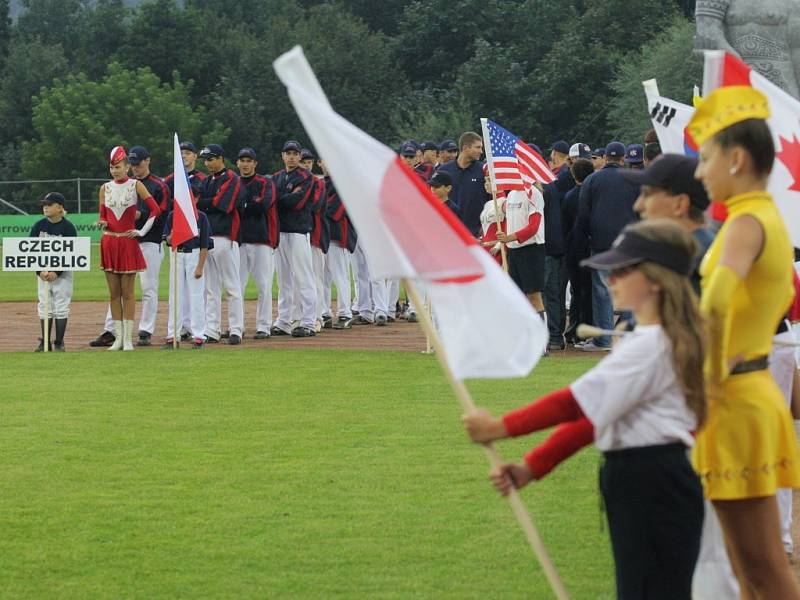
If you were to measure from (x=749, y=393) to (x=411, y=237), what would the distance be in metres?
1.28

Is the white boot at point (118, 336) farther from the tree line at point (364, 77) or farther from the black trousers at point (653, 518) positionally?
the tree line at point (364, 77)

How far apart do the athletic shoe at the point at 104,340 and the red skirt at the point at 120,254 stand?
1234mm

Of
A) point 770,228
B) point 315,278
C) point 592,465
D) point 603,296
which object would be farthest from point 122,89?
point 770,228

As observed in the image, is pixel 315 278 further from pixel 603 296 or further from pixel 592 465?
pixel 592 465

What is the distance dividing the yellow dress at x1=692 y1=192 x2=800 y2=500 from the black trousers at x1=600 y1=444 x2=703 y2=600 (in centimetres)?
45

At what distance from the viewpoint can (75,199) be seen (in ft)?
186

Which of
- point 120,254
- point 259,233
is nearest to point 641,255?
point 120,254

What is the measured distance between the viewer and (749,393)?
536cm

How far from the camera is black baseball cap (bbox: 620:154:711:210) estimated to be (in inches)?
216

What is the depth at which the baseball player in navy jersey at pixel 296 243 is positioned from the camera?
792 inches

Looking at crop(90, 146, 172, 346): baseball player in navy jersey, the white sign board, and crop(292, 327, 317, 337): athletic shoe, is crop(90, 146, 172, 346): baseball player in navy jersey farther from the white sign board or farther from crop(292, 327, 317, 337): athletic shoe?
crop(292, 327, 317, 337): athletic shoe

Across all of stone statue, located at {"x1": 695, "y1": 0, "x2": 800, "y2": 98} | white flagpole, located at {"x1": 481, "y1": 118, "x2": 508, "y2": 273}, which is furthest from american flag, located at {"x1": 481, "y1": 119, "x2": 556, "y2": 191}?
stone statue, located at {"x1": 695, "y1": 0, "x2": 800, "y2": 98}

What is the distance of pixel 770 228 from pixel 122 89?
63.9 m

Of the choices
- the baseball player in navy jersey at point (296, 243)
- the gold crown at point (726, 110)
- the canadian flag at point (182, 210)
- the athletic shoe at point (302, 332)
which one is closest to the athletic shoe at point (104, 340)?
the canadian flag at point (182, 210)
